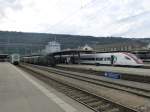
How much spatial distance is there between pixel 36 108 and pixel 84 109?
77.5 inches

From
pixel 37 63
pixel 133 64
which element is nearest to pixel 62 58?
pixel 37 63

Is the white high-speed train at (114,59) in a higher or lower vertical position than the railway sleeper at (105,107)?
higher

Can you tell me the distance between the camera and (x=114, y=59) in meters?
61.2

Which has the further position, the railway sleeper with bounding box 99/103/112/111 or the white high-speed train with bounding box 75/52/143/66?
the white high-speed train with bounding box 75/52/143/66

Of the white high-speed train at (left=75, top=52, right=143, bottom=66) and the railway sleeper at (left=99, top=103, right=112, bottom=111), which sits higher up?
the white high-speed train at (left=75, top=52, right=143, bottom=66)

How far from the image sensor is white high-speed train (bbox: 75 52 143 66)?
53844mm

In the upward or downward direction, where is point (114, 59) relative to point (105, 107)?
upward

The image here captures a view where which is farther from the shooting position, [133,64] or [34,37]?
[34,37]

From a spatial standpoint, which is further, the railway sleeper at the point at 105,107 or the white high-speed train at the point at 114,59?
the white high-speed train at the point at 114,59

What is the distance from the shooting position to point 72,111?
43.4 feet

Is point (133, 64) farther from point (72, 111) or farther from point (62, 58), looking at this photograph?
point (62, 58)

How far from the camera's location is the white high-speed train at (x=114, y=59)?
53844 mm

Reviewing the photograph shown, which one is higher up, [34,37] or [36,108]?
[34,37]

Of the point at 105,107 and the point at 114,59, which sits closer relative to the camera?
the point at 105,107
